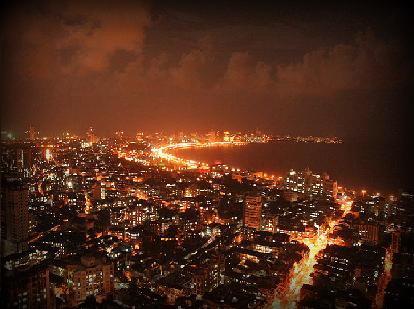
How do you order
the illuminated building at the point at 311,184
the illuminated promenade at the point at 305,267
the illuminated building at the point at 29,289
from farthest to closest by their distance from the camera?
1. the illuminated building at the point at 311,184
2. the illuminated promenade at the point at 305,267
3. the illuminated building at the point at 29,289

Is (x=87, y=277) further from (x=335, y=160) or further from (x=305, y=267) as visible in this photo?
(x=335, y=160)

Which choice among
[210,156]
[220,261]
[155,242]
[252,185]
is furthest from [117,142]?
[220,261]

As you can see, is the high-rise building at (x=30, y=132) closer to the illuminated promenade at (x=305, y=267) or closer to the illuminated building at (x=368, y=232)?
the illuminated promenade at (x=305, y=267)

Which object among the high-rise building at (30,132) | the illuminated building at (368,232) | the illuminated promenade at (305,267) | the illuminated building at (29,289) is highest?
the high-rise building at (30,132)

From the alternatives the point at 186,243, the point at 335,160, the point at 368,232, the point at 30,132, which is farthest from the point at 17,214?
the point at 335,160

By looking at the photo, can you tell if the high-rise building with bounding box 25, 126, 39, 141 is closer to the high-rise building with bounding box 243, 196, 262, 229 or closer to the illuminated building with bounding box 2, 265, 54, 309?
the illuminated building with bounding box 2, 265, 54, 309

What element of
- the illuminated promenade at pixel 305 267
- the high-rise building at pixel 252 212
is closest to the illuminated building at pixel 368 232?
the illuminated promenade at pixel 305 267

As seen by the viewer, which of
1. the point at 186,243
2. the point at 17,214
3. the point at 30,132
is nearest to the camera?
the point at 17,214
